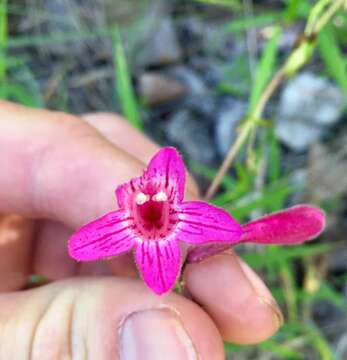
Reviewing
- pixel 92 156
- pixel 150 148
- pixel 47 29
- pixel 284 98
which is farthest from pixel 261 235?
pixel 47 29

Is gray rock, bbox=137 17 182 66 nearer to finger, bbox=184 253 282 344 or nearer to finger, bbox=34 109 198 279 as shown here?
finger, bbox=34 109 198 279

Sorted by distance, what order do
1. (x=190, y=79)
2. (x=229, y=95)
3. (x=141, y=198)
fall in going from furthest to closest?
(x=190, y=79) → (x=229, y=95) → (x=141, y=198)

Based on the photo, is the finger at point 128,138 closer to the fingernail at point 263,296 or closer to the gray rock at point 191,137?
the fingernail at point 263,296

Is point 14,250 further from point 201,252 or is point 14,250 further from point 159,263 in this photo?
point 159,263

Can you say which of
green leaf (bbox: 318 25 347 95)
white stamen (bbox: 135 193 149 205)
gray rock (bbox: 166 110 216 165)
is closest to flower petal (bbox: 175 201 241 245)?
white stamen (bbox: 135 193 149 205)

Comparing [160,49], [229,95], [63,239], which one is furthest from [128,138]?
[160,49]
